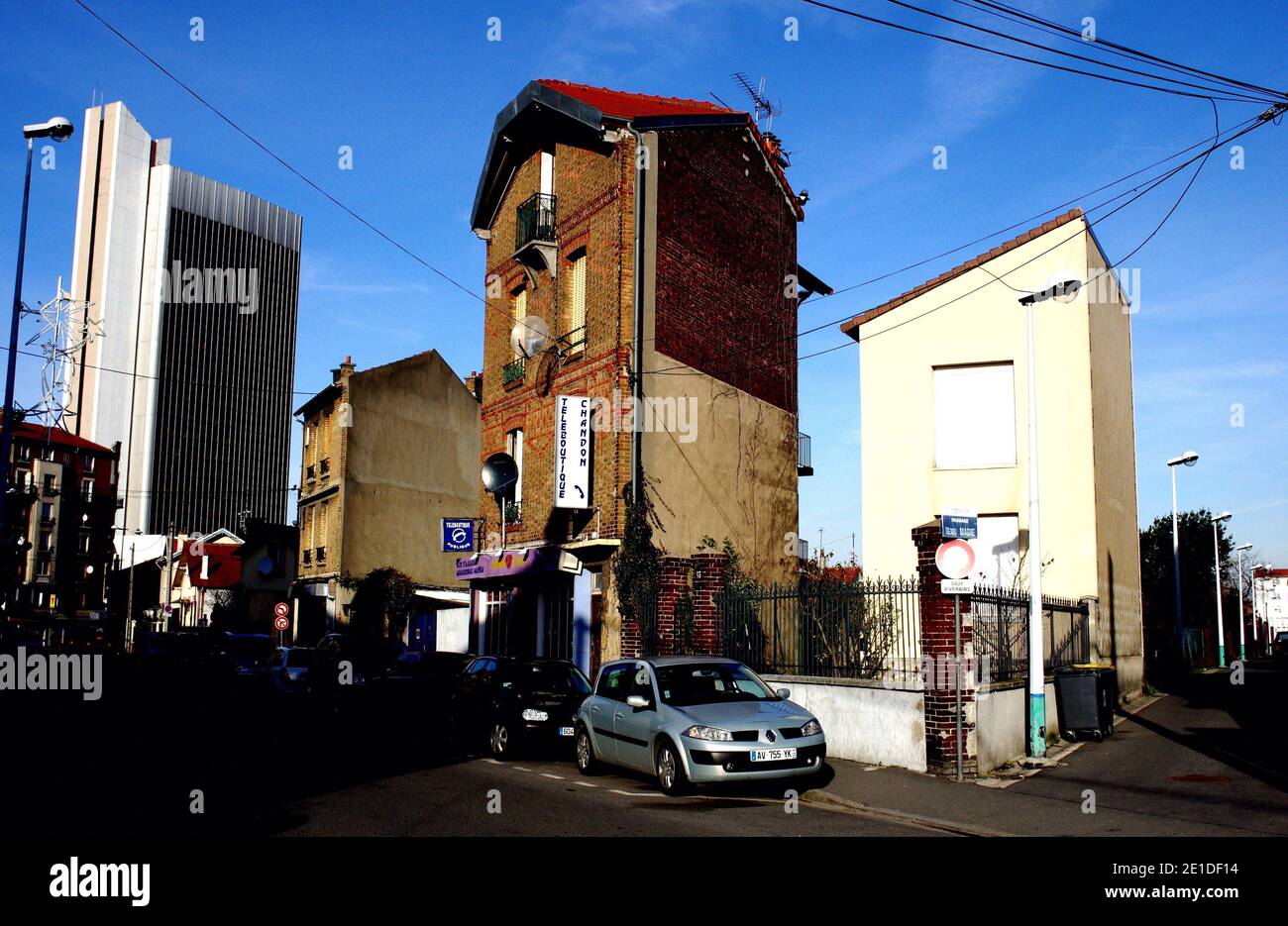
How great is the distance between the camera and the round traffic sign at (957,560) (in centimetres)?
1270

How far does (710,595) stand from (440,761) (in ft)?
18.7

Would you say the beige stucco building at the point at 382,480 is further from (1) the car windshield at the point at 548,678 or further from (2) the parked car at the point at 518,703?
(1) the car windshield at the point at 548,678

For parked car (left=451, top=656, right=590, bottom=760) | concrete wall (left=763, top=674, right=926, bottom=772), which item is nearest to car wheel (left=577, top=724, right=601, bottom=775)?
parked car (left=451, top=656, right=590, bottom=760)

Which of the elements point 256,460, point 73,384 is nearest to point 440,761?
point 256,460

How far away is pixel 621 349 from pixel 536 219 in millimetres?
4947

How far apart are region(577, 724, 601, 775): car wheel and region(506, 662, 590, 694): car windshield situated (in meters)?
1.76

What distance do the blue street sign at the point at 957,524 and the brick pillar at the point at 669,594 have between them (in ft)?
22.0

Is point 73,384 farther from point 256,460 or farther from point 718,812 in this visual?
point 718,812

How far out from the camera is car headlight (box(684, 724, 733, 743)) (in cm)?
1092

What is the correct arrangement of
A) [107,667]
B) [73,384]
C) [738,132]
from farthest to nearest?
1. [73,384]
2. [107,667]
3. [738,132]

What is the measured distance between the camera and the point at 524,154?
26.3 meters

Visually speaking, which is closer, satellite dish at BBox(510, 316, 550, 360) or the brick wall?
the brick wall

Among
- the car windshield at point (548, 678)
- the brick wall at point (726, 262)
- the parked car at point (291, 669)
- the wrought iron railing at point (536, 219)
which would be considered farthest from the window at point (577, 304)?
the parked car at point (291, 669)

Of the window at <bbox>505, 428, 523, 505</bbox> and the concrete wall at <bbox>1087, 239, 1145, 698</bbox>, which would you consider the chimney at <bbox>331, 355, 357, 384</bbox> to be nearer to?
the window at <bbox>505, 428, 523, 505</bbox>
